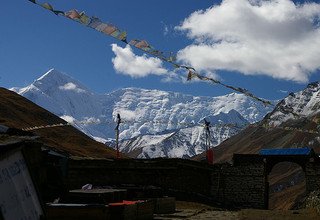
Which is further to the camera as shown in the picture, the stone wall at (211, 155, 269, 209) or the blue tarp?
the blue tarp

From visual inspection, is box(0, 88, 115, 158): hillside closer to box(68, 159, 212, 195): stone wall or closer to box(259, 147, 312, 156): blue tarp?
box(259, 147, 312, 156): blue tarp

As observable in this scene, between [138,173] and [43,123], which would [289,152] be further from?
[43,123]

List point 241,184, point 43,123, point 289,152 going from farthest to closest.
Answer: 1. point 43,123
2. point 289,152
3. point 241,184

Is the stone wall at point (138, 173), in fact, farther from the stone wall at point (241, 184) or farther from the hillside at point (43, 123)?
the hillside at point (43, 123)

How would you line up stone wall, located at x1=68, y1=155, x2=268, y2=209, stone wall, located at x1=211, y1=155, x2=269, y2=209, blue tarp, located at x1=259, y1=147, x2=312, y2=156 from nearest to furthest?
stone wall, located at x1=68, y1=155, x2=268, y2=209 < stone wall, located at x1=211, y1=155, x2=269, y2=209 < blue tarp, located at x1=259, y1=147, x2=312, y2=156

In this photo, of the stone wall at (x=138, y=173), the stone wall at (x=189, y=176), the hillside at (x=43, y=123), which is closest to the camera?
the stone wall at (x=138, y=173)

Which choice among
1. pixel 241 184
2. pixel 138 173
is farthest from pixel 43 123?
pixel 241 184

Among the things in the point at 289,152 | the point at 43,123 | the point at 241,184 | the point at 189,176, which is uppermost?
the point at 43,123

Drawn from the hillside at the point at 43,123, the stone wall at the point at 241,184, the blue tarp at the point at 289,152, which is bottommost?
the stone wall at the point at 241,184

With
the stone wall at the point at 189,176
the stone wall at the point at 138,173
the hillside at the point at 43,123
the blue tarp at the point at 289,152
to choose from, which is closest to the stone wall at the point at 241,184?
the stone wall at the point at 189,176

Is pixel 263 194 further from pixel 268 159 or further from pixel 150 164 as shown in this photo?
pixel 150 164

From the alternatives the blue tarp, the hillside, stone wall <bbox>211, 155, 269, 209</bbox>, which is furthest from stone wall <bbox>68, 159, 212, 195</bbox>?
the hillside

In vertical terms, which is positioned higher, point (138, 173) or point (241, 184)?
point (138, 173)

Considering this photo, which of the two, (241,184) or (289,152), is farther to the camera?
(289,152)
